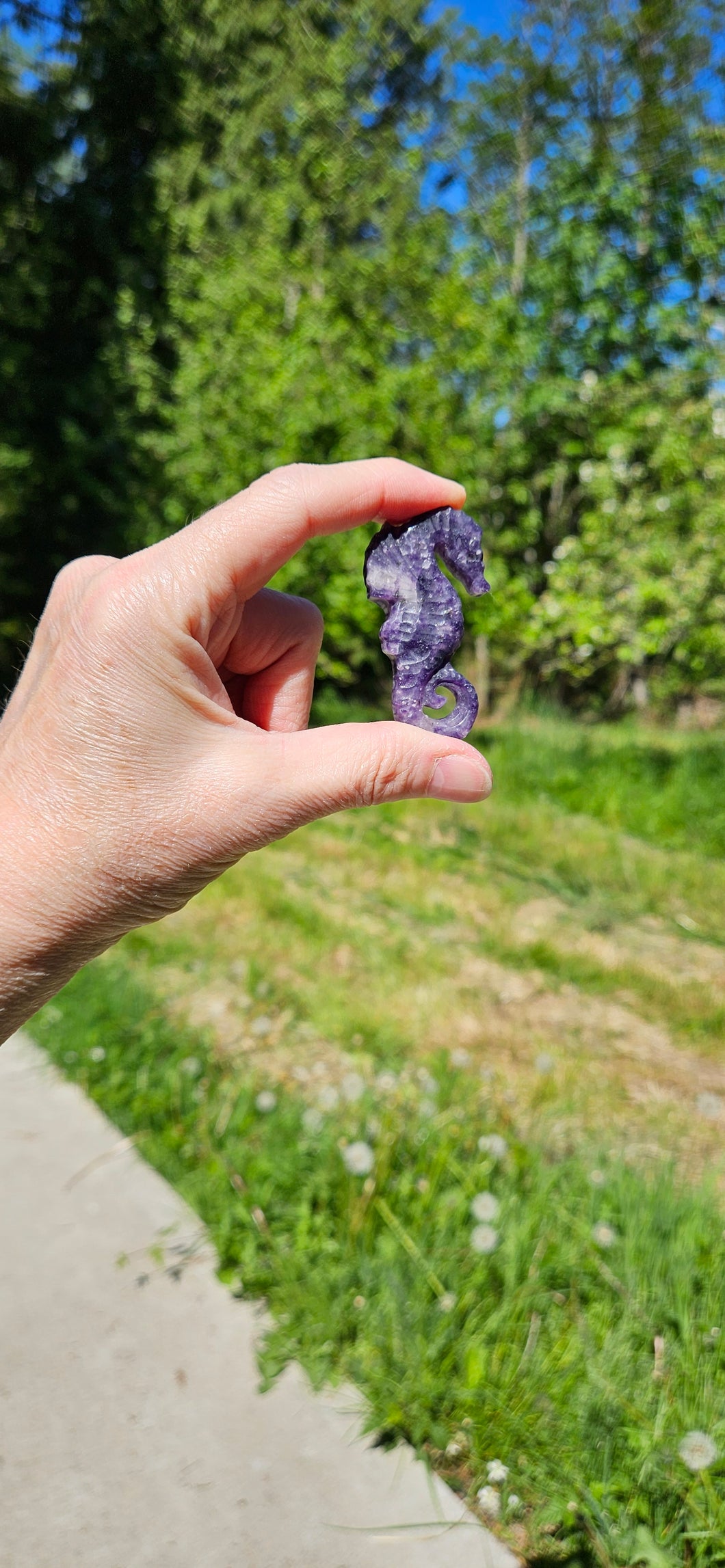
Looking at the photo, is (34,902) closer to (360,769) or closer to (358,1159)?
(360,769)

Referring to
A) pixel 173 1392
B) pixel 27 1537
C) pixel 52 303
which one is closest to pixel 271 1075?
pixel 173 1392

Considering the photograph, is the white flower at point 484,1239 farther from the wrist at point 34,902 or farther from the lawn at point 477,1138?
the wrist at point 34,902

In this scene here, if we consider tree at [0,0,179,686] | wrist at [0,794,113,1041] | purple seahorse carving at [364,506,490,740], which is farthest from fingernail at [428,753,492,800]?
tree at [0,0,179,686]

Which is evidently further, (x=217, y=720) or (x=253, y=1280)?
(x=253, y=1280)

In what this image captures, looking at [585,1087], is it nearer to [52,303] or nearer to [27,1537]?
[27,1537]

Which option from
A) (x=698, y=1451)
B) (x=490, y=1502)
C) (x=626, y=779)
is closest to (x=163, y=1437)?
(x=490, y=1502)

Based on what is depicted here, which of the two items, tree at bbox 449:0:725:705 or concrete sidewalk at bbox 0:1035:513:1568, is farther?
tree at bbox 449:0:725:705

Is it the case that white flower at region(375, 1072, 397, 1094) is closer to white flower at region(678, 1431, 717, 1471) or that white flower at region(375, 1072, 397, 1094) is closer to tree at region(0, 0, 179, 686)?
white flower at region(678, 1431, 717, 1471)
